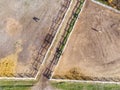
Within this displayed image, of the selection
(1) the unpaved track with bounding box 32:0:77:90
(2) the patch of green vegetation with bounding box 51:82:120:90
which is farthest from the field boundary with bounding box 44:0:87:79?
(2) the patch of green vegetation with bounding box 51:82:120:90

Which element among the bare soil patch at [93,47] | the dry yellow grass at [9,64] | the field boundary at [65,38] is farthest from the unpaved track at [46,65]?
the dry yellow grass at [9,64]

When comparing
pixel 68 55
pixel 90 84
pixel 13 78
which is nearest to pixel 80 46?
pixel 68 55

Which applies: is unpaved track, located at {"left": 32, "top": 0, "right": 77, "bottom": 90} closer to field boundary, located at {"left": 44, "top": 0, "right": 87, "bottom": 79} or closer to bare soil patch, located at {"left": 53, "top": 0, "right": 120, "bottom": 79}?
field boundary, located at {"left": 44, "top": 0, "right": 87, "bottom": 79}

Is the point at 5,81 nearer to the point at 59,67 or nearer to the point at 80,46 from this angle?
the point at 59,67

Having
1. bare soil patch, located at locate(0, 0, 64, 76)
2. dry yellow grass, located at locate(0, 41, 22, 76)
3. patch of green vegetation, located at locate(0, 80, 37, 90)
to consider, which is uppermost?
bare soil patch, located at locate(0, 0, 64, 76)

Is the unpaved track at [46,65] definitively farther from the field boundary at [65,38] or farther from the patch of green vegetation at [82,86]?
the patch of green vegetation at [82,86]

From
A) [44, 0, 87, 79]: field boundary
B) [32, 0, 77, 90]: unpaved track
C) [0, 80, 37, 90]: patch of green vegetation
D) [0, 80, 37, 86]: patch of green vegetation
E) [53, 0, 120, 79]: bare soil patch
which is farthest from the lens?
[53, 0, 120, 79]: bare soil patch

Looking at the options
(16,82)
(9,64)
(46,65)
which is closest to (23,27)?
(9,64)

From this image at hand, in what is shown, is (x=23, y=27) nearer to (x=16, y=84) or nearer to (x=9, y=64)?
(x=9, y=64)

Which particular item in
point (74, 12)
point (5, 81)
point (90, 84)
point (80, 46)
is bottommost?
point (5, 81)

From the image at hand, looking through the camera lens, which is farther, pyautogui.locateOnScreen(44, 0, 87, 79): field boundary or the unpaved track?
pyautogui.locateOnScreen(44, 0, 87, 79): field boundary

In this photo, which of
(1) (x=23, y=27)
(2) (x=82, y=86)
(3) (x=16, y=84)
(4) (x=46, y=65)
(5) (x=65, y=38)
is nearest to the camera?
(3) (x=16, y=84)
